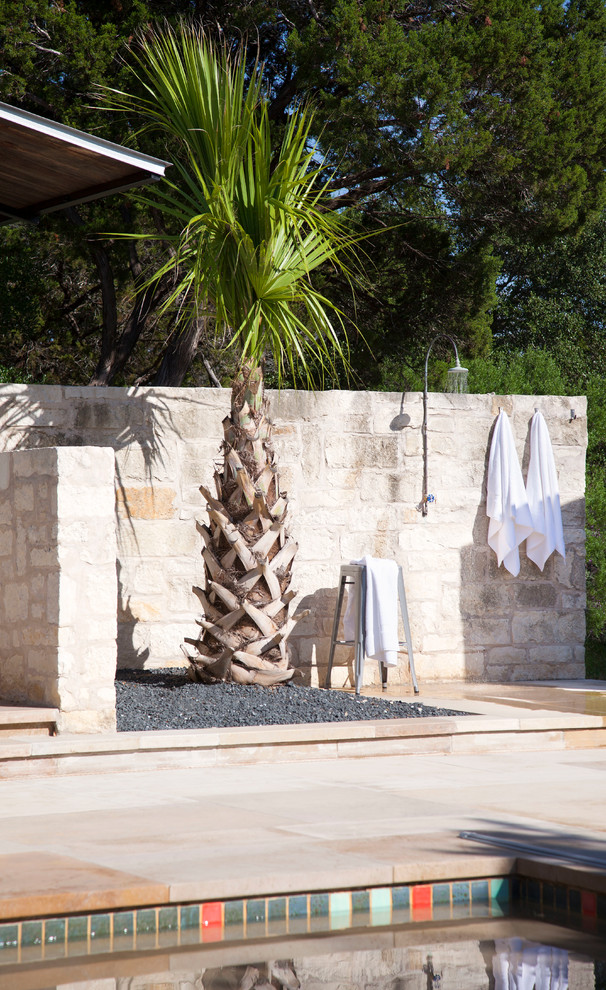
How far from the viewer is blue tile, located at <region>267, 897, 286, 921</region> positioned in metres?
3.57

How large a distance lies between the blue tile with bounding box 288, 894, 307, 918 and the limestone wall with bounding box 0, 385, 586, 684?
471cm

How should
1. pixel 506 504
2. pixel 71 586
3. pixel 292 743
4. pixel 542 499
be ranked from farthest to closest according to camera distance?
pixel 542 499, pixel 506 504, pixel 292 743, pixel 71 586

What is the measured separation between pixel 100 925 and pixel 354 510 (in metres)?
5.58

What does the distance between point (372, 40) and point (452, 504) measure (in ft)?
14.9

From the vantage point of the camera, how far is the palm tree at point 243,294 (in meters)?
7.13

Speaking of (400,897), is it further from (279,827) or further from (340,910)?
(279,827)

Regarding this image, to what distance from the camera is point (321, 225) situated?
729 centimetres

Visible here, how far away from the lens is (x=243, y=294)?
7352 mm

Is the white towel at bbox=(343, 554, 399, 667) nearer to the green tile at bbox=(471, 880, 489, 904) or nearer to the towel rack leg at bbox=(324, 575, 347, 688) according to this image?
the towel rack leg at bbox=(324, 575, 347, 688)

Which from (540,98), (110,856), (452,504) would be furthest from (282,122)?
(110,856)

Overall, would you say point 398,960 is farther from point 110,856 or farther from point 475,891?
point 110,856

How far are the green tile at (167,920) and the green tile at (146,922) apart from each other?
0.06 feet

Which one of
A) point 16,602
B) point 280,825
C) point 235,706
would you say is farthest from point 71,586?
point 280,825

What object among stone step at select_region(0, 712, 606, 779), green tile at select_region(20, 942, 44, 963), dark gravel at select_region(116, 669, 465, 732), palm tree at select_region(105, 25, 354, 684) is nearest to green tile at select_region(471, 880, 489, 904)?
green tile at select_region(20, 942, 44, 963)
